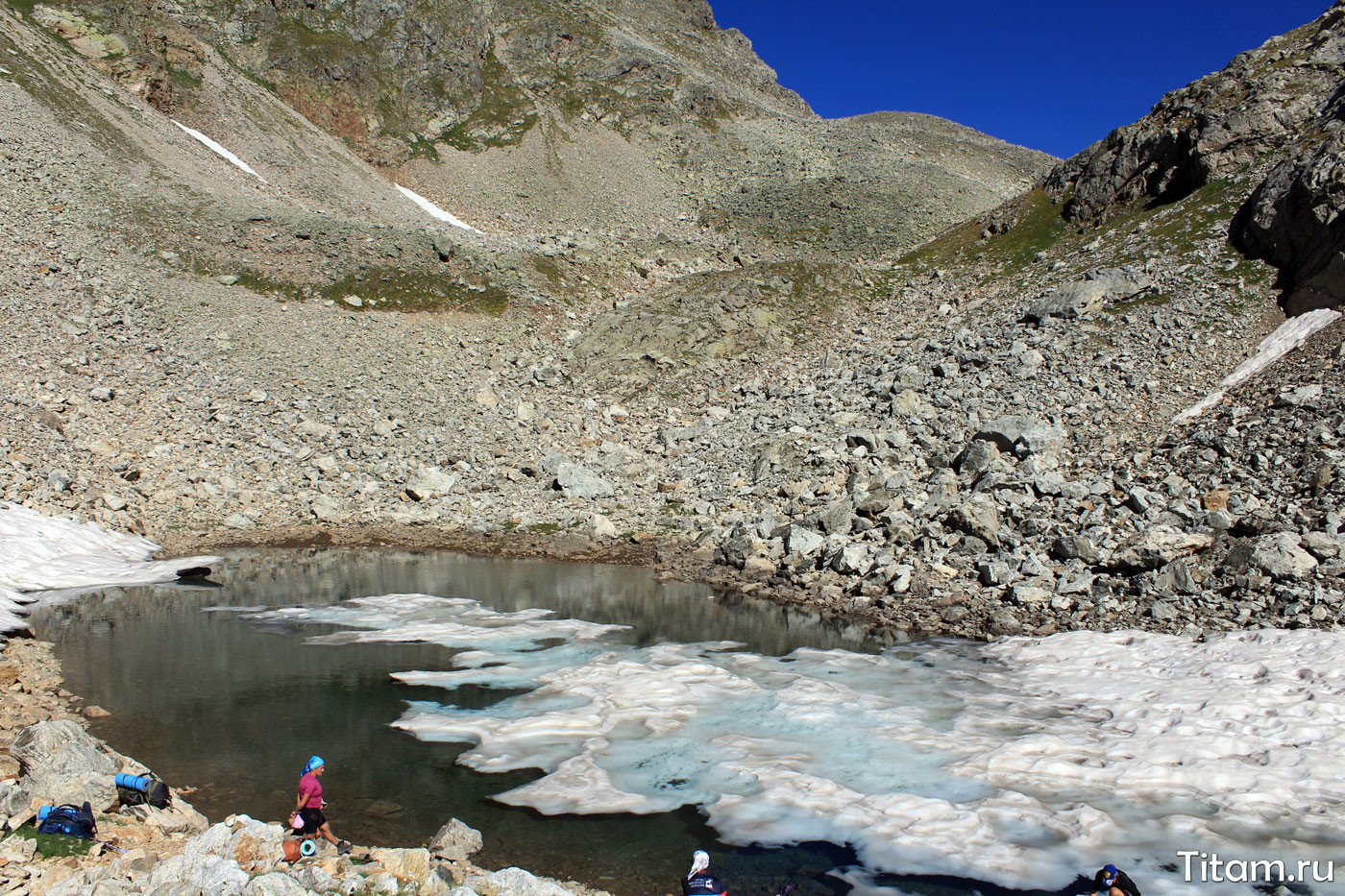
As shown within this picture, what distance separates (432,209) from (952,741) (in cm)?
6217

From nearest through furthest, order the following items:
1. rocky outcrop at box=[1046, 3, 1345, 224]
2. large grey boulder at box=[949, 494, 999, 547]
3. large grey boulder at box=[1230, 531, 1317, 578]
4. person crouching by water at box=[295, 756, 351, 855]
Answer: person crouching by water at box=[295, 756, 351, 855] → large grey boulder at box=[1230, 531, 1317, 578] → large grey boulder at box=[949, 494, 999, 547] → rocky outcrop at box=[1046, 3, 1345, 224]

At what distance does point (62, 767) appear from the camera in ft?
32.1

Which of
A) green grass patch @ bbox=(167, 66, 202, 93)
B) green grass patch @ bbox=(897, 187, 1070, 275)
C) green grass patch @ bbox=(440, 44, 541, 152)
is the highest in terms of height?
green grass patch @ bbox=(440, 44, 541, 152)

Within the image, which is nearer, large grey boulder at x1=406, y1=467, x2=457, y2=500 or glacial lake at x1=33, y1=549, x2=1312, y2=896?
glacial lake at x1=33, y1=549, x2=1312, y2=896

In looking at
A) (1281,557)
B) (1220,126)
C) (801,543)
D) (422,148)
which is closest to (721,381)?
(801,543)

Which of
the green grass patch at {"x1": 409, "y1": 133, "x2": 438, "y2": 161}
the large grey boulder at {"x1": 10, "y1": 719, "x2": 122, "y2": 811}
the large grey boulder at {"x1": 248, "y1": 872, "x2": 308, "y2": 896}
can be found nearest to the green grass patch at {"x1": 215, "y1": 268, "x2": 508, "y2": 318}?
the green grass patch at {"x1": 409, "y1": 133, "x2": 438, "y2": 161}

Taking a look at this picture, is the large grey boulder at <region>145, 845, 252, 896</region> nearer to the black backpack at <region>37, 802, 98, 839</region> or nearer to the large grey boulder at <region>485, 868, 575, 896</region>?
the black backpack at <region>37, 802, 98, 839</region>

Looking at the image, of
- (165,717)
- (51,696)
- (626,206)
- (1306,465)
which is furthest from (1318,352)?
(626,206)

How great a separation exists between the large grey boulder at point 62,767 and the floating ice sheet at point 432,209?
56580mm

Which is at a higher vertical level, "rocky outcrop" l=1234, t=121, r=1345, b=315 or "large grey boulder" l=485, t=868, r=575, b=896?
"rocky outcrop" l=1234, t=121, r=1345, b=315

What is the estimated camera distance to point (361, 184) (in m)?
61.8

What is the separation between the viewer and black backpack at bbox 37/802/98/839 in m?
8.59

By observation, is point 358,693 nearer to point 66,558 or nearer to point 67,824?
point 67,824

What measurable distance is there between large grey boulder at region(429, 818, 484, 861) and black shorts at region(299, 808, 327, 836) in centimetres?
140
